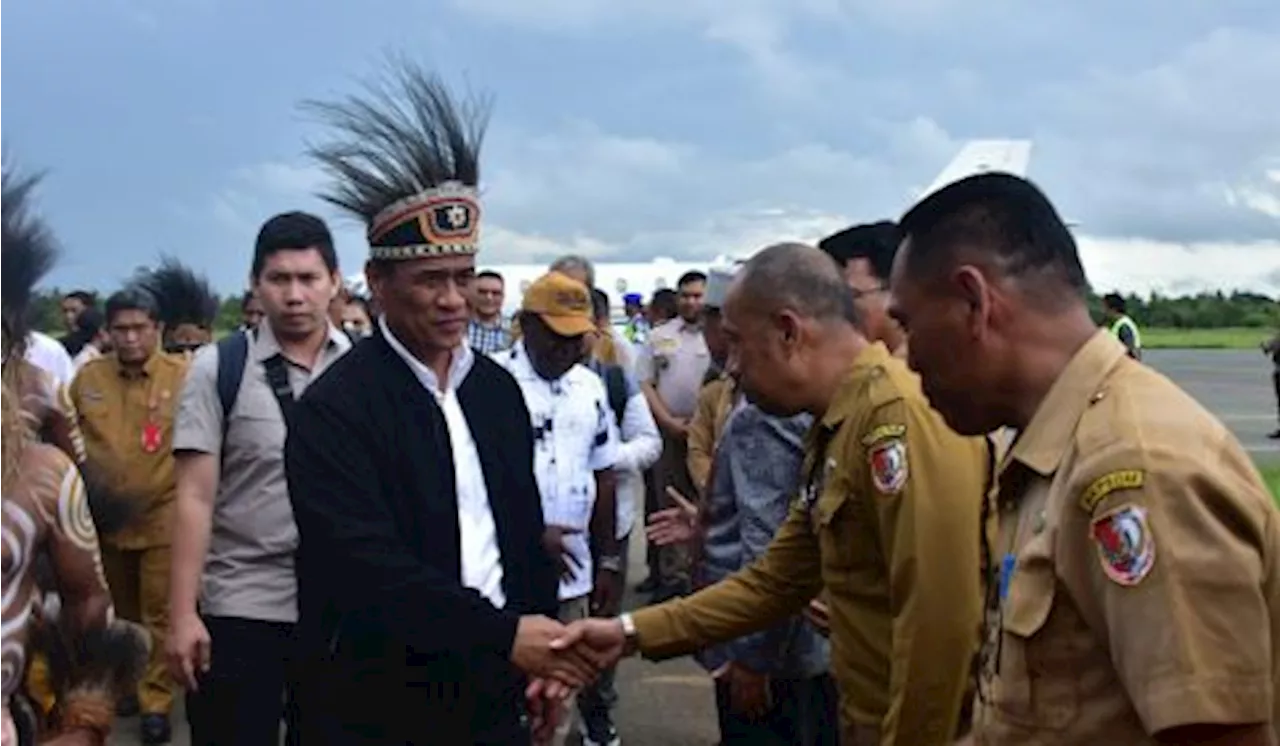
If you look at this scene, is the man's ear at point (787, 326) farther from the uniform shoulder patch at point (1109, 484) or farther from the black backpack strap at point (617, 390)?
the black backpack strap at point (617, 390)

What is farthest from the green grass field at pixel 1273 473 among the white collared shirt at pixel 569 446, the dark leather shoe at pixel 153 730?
the dark leather shoe at pixel 153 730

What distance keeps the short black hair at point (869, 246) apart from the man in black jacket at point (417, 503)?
1546 mm

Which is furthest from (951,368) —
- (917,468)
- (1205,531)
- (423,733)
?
(423,733)

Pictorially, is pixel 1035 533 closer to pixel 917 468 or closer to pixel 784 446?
pixel 917 468

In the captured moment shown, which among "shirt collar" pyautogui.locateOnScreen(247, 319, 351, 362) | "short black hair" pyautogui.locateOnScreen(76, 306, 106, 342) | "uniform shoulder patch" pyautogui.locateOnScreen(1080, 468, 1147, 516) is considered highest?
"short black hair" pyautogui.locateOnScreen(76, 306, 106, 342)

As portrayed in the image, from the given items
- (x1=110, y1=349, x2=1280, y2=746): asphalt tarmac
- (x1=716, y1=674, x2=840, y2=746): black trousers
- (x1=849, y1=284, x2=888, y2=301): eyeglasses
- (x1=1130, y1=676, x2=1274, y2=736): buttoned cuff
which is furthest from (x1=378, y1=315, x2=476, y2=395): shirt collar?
(x1=110, y1=349, x2=1280, y2=746): asphalt tarmac

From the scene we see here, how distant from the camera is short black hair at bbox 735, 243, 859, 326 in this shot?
4.14 metres

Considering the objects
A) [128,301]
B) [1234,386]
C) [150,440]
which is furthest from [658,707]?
[1234,386]

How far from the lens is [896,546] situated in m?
3.66

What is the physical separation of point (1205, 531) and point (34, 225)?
2300 mm

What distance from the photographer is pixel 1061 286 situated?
101 inches

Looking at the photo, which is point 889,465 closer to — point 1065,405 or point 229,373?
point 1065,405

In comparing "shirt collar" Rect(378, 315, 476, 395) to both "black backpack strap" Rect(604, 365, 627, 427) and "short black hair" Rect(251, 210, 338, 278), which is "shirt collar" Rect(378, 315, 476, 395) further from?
"black backpack strap" Rect(604, 365, 627, 427)

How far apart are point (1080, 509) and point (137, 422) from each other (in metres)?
6.87
